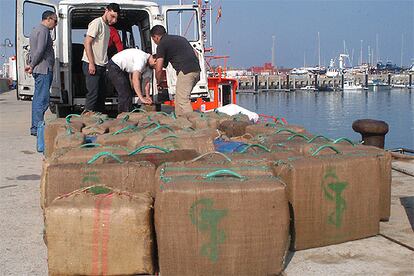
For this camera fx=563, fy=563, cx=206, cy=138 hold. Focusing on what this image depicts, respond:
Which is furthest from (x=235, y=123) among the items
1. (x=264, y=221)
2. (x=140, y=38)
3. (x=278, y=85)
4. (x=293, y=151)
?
(x=278, y=85)

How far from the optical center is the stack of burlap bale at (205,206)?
2.96 m

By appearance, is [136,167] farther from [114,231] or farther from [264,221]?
[264,221]

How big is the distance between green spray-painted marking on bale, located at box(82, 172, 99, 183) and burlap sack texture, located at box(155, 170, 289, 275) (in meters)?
0.58

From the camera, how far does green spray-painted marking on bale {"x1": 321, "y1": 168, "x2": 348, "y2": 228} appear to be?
3539 mm

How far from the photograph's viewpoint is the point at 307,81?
383 feet

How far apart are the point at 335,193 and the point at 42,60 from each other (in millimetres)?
6324

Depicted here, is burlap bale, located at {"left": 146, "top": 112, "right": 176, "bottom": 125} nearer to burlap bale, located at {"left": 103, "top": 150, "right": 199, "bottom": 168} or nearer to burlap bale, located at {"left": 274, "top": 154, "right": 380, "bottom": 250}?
burlap bale, located at {"left": 103, "top": 150, "right": 199, "bottom": 168}

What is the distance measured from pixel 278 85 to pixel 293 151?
107 m

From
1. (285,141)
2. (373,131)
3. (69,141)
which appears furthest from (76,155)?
(373,131)

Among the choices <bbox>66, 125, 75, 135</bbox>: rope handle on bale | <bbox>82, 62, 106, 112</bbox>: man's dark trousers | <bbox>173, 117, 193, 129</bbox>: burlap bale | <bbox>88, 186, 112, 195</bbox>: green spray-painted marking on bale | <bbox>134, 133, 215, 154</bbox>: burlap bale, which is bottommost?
<bbox>88, 186, 112, 195</bbox>: green spray-painted marking on bale

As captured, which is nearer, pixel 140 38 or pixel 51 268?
pixel 51 268

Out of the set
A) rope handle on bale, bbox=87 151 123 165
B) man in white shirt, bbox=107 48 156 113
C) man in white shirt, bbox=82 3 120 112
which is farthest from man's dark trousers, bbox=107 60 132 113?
rope handle on bale, bbox=87 151 123 165

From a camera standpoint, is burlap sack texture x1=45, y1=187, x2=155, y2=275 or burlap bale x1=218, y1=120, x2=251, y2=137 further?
burlap bale x1=218, y1=120, x2=251, y2=137

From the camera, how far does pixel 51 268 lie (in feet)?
10.1
